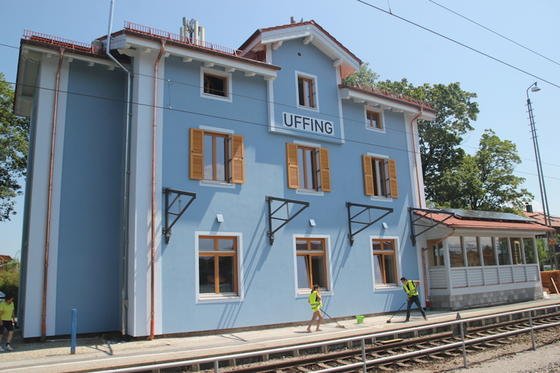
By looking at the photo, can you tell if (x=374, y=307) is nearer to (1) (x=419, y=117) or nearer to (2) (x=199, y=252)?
(2) (x=199, y=252)

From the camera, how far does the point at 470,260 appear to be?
65.6 ft

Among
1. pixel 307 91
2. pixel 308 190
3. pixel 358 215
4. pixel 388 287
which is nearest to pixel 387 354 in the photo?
pixel 388 287

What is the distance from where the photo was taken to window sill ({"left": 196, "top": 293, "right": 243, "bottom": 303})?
45.9 feet

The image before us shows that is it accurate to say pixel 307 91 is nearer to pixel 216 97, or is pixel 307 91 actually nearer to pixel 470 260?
pixel 216 97

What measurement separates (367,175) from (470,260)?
18.6ft

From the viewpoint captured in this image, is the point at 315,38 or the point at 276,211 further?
the point at 315,38

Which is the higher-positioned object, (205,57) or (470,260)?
(205,57)

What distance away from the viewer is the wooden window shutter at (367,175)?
18.6 meters

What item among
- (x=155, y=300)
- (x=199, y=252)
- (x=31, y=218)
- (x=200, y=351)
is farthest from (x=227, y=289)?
(x=31, y=218)

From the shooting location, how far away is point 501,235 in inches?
838

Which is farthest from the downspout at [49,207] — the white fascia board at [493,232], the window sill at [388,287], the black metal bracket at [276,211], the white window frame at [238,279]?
the white fascia board at [493,232]

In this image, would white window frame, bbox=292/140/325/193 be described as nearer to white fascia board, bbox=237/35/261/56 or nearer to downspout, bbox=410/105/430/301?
white fascia board, bbox=237/35/261/56

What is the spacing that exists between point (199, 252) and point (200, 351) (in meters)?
4.00

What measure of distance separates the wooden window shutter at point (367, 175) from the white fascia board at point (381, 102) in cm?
220
